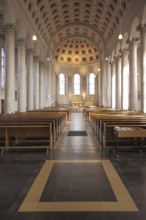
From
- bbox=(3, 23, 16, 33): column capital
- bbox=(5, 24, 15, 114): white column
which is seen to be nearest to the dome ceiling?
bbox=(3, 23, 16, 33): column capital

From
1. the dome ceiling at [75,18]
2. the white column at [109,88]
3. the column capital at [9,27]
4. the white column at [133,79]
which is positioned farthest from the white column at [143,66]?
the white column at [109,88]

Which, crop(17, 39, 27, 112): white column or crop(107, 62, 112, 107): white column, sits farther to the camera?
crop(107, 62, 112, 107): white column

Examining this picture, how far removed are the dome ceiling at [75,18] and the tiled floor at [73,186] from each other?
19578 mm

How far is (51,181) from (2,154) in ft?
12.3

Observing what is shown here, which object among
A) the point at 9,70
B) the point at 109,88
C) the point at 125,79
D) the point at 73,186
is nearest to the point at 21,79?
the point at 9,70

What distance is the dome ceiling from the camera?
30.3 m

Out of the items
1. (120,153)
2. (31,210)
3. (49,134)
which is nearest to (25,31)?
(49,134)

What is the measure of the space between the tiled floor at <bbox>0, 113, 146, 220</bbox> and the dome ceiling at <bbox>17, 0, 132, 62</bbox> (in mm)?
19578

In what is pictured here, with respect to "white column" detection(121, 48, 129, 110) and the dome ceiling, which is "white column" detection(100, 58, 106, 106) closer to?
the dome ceiling

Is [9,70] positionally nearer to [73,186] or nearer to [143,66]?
[143,66]

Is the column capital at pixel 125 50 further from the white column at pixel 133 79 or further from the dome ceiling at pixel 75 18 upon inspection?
the white column at pixel 133 79

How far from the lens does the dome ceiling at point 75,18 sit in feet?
99.5

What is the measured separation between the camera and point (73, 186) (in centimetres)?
545

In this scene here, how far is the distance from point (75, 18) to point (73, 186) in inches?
1572
